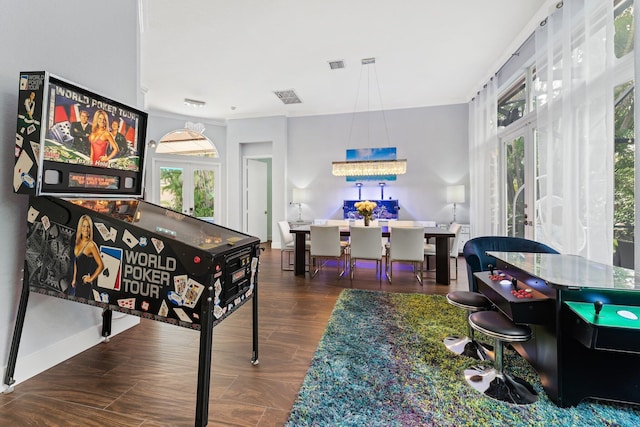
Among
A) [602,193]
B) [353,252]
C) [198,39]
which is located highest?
[198,39]

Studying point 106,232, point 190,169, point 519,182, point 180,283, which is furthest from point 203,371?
point 190,169

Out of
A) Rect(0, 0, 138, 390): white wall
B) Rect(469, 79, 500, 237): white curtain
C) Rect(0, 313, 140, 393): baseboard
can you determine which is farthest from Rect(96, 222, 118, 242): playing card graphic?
Rect(469, 79, 500, 237): white curtain

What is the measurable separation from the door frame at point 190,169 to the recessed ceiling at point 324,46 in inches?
57.8

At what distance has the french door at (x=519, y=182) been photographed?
3.87m

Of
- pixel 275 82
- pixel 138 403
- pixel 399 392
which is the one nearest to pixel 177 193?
pixel 275 82

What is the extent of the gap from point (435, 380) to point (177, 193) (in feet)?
23.5

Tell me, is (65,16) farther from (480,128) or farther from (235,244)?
(480,128)

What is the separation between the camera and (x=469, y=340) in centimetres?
232

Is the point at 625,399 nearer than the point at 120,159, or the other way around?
the point at 625,399

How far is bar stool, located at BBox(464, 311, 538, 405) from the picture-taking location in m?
1.63

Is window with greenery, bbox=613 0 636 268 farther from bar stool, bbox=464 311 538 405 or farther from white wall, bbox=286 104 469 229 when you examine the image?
white wall, bbox=286 104 469 229

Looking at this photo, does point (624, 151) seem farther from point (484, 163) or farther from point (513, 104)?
point (484, 163)

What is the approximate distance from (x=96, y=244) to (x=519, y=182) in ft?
16.9

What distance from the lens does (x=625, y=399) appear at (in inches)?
61.2
